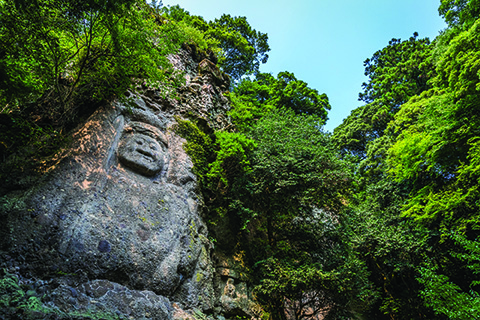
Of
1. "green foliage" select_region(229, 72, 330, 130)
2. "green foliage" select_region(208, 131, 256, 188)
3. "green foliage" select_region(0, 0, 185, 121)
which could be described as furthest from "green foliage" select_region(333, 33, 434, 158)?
"green foliage" select_region(0, 0, 185, 121)

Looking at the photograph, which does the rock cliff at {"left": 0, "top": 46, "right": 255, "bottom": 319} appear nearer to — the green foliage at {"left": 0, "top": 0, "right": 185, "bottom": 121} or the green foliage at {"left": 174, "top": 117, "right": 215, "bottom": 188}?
the green foliage at {"left": 174, "top": 117, "right": 215, "bottom": 188}

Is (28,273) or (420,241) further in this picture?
(420,241)

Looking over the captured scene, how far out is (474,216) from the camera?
7445mm

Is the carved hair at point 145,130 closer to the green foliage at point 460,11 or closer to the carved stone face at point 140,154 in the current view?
the carved stone face at point 140,154

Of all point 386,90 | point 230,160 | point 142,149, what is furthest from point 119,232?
point 386,90

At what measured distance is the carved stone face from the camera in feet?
17.4

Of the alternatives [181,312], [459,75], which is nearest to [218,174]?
[181,312]

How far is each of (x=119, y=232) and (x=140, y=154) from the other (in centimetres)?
188

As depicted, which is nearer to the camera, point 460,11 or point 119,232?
point 119,232

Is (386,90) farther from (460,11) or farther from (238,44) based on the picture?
(238,44)

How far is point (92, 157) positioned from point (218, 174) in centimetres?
342

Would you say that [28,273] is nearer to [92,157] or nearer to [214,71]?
[92,157]

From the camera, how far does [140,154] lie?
18.0 ft

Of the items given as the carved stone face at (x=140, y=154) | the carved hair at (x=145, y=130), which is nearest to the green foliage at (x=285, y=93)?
the carved hair at (x=145, y=130)
